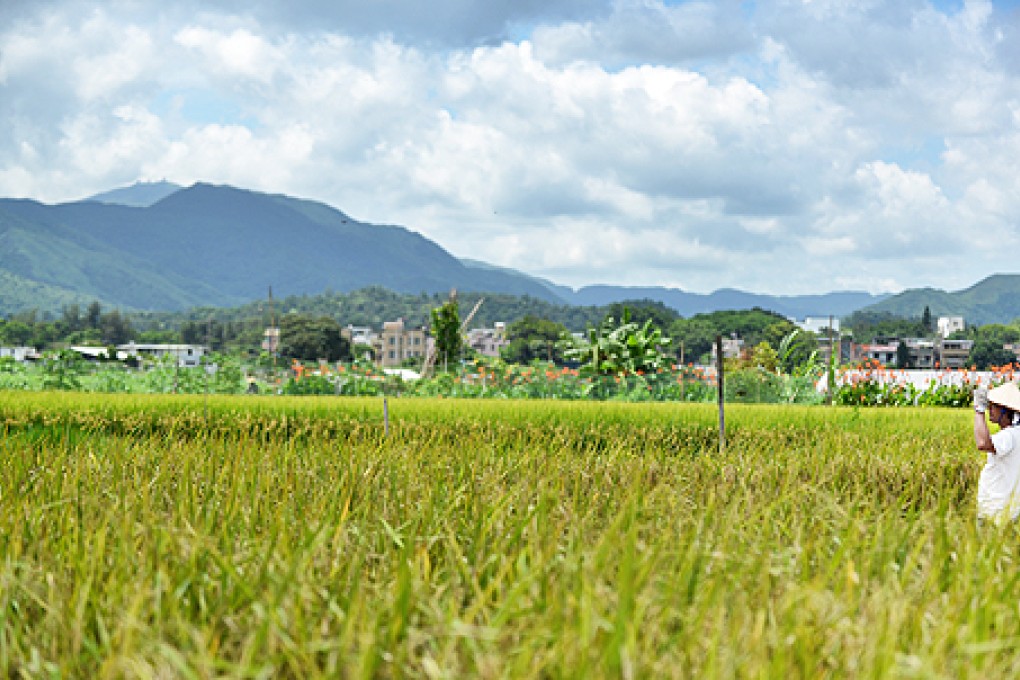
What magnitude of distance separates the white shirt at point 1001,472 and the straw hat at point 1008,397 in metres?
0.13

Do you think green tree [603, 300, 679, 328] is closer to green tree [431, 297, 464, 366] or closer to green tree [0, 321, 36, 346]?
green tree [0, 321, 36, 346]

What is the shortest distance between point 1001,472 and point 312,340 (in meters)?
98.0

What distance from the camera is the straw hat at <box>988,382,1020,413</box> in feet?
16.0

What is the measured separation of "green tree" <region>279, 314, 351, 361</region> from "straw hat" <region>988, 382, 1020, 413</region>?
94.5 metres

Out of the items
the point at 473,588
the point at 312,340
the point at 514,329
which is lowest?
the point at 473,588

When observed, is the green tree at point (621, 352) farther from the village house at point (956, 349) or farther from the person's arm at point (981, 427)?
the village house at point (956, 349)

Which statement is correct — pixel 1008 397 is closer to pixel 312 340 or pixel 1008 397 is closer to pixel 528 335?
pixel 312 340

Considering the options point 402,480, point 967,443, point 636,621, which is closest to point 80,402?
point 402,480

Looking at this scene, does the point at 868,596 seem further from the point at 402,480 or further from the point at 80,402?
the point at 80,402

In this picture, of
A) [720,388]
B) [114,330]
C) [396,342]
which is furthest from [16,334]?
[720,388]

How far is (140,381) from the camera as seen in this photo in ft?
63.2

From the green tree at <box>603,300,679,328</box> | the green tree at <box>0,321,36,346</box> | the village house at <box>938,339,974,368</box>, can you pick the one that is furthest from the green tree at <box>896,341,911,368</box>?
the green tree at <box>0,321,36,346</box>

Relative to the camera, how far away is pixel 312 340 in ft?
327

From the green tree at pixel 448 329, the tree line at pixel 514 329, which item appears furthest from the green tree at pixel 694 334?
the green tree at pixel 448 329
